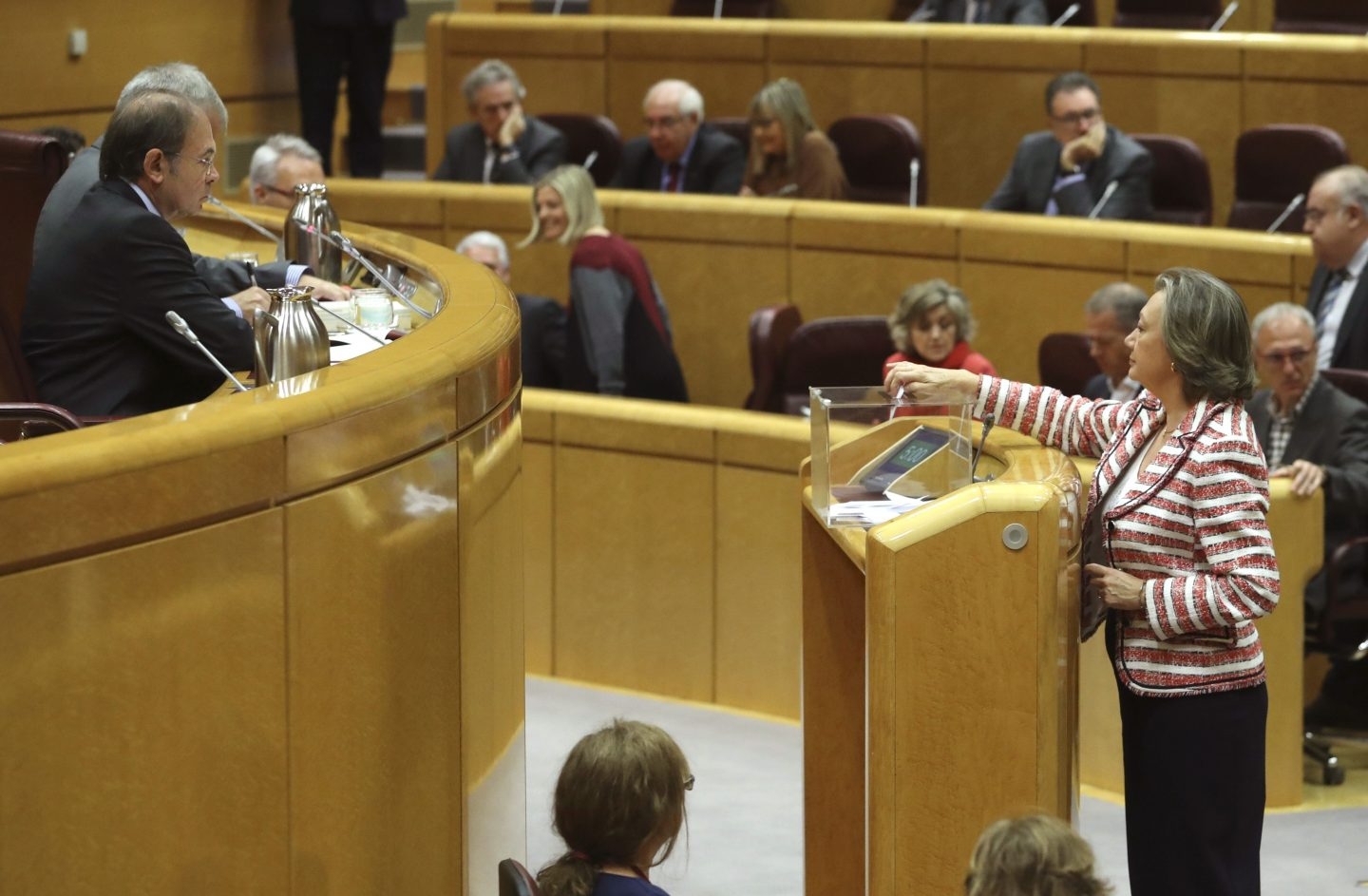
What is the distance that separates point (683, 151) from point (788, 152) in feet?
1.34

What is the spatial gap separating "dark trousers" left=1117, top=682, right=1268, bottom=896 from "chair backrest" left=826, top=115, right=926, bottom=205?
4.09 meters

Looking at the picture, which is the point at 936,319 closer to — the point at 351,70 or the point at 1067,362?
the point at 1067,362

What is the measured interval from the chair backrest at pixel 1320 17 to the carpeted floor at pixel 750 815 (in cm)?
340

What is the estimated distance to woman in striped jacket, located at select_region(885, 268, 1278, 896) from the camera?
7.98ft

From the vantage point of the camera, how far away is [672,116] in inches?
249

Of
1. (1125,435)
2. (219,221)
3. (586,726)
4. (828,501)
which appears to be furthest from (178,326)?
(586,726)

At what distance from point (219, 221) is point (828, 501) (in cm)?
204

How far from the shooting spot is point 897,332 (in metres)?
4.73

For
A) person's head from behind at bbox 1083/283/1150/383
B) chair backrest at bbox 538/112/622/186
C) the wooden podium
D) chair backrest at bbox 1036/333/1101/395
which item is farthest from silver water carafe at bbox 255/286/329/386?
chair backrest at bbox 538/112/622/186

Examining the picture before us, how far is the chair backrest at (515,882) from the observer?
1964 millimetres

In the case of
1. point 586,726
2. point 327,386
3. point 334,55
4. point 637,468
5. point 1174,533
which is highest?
point 334,55

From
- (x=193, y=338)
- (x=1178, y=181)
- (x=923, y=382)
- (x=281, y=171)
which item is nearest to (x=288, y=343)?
(x=193, y=338)

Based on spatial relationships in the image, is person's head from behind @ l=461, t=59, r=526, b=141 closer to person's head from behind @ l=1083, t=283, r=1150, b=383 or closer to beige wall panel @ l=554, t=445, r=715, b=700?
beige wall panel @ l=554, t=445, r=715, b=700

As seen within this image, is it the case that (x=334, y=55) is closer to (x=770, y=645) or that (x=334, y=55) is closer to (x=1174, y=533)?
(x=770, y=645)
